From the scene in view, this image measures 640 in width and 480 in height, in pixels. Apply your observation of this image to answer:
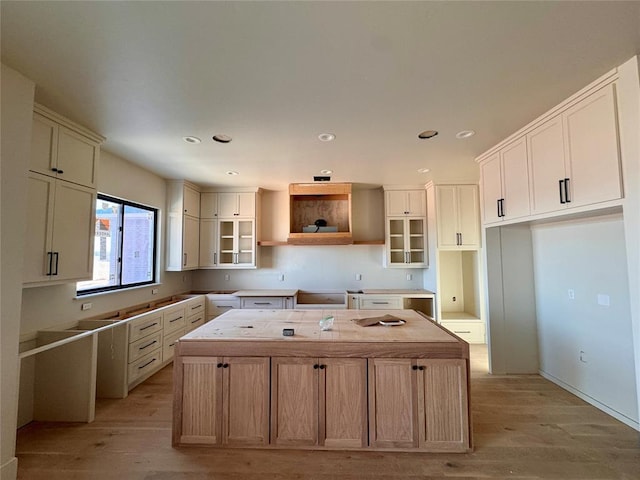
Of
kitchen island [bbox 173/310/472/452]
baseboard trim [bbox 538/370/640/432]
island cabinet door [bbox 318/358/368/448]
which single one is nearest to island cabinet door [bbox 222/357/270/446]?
kitchen island [bbox 173/310/472/452]

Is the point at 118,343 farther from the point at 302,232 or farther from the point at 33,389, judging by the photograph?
the point at 302,232

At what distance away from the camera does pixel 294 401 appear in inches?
82.1

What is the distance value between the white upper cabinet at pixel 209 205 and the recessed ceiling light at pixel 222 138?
2257mm

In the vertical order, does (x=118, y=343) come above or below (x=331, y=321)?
below

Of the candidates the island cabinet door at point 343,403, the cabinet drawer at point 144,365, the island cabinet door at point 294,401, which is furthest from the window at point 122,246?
the island cabinet door at point 343,403

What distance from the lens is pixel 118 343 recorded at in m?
2.91

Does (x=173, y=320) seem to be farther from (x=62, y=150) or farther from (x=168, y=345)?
(x=62, y=150)

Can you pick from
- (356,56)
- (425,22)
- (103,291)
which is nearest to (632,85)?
(425,22)

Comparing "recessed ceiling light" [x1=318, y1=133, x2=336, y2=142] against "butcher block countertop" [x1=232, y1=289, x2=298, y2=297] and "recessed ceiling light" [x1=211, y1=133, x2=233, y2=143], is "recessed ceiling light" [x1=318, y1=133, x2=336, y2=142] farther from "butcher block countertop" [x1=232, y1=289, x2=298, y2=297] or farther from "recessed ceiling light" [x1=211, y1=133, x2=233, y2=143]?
"butcher block countertop" [x1=232, y1=289, x2=298, y2=297]

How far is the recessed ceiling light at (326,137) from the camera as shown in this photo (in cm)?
271

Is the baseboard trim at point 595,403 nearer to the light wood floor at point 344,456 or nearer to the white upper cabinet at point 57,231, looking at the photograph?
the light wood floor at point 344,456

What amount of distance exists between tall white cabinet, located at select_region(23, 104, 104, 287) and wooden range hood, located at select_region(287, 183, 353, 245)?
261cm

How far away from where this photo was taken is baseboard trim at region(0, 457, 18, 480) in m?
1.73

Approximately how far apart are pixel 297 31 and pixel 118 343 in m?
3.27
